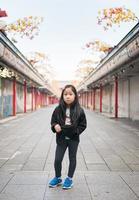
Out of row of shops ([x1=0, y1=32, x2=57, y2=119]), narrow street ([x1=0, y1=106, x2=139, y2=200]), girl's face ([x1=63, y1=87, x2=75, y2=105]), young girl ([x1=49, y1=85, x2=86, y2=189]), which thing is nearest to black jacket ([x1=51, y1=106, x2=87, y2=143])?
young girl ([x1=49, y1=85, x2=86, y2=189])

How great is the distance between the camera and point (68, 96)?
4426mm

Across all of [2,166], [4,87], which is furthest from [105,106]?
[2,166]

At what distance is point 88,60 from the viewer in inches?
1709

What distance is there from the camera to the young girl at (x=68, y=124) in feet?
14.4

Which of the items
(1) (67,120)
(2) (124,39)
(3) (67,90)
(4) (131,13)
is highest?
(4) (131,13)

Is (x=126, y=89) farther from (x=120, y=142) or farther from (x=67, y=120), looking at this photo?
(x=67, y=120)

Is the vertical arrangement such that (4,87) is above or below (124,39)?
below

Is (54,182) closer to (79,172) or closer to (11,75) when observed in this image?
(79,172)

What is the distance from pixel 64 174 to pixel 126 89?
713 inches

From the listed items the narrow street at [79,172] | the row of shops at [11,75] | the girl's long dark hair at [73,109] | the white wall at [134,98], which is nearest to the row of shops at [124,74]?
the white wall at [134,98]

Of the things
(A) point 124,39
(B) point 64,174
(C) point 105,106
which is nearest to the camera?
(B) point 64,174

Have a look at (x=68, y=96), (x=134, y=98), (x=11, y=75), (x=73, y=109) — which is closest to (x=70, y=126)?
(x=73, y=109)

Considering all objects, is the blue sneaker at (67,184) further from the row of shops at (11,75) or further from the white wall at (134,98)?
the white wall at (134,98)

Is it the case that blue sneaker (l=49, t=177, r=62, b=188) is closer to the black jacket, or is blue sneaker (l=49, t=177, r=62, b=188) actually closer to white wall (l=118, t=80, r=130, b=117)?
the black jacket
